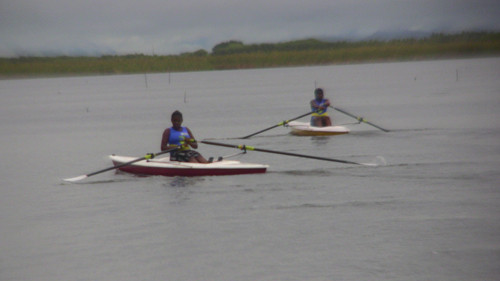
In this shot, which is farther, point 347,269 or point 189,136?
point 189,136

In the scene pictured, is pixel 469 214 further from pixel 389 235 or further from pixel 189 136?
pixel 189 136

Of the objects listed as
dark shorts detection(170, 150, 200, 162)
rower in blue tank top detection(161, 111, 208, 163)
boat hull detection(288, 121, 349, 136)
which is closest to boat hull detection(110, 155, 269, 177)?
dark shorts detection(170, 150, 200, 162)

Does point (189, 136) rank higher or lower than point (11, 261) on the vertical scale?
higher

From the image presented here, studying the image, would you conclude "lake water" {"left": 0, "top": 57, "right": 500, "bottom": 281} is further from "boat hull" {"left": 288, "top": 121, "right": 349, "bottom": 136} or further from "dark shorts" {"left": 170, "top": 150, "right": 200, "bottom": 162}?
"dark shorts" {"left": 170, "top": 150, "right": 200, "bottom": 162}

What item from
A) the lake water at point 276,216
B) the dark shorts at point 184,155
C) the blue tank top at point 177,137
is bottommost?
the lake water at point 276,216

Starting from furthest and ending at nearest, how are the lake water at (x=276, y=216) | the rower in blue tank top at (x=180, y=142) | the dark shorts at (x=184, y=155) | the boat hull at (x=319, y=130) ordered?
the boat hull at (x=319, y=130) → the dark shorts at (x=184, y=155) → the rower in blue tank top at (x=180, y=142) → the lake water at (x=276, y=216)

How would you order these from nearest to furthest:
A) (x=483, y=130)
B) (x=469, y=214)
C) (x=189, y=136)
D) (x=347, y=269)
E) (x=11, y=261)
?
(x=347, y=269), (x=11, y=261), (x=469, y=214), (x=189, y=136), (x=483, y=130)

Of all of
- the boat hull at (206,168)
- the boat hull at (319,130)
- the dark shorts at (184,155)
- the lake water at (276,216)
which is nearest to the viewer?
the lake water at (276,216)

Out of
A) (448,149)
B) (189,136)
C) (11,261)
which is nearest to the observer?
(11,261)

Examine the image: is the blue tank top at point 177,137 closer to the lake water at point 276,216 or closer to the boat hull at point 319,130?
the lake water at point 276,216

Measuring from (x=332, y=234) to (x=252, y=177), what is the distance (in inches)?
263

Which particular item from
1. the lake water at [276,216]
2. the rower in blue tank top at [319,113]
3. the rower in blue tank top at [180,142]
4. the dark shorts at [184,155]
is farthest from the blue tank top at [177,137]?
the rower in blue tank top at [319,113]

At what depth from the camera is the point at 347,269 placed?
1156 centimetres

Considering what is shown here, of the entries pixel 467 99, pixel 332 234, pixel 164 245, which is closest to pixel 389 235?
pixel 332 234
